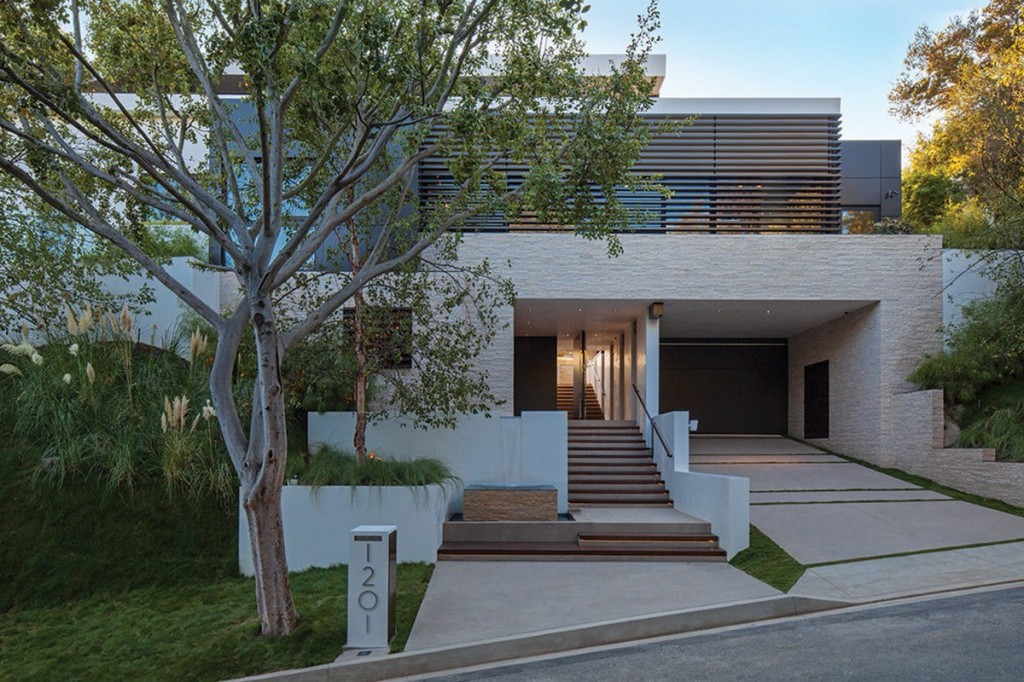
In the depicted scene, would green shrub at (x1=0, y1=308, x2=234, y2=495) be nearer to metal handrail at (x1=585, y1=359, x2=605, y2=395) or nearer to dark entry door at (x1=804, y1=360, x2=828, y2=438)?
dark entry door at (x1=804, y1=360, x2=828, y2=438)

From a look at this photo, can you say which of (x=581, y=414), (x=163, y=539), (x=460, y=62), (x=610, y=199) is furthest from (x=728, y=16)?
(x=581, y=414)

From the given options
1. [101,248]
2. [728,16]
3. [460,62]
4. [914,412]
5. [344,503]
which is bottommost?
[344,503]

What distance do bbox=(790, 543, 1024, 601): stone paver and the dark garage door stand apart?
41.1 feet

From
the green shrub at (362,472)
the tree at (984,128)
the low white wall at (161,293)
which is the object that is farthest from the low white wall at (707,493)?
the low white wall at (161,293)

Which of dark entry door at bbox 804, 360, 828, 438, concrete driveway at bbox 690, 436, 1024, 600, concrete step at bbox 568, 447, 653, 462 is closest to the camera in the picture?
concrete driveway at bbox 690, 436, 1024, 600

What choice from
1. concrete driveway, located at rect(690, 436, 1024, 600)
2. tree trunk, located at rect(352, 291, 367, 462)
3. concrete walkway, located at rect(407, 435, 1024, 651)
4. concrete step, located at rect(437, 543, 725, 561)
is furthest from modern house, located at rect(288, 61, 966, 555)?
concrete step, located at rect(437, 543, 725, 561)

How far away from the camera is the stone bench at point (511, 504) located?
11.0 m

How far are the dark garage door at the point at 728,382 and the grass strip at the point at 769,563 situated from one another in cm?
1160

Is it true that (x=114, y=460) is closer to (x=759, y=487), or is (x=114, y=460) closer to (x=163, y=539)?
(x=163, y=539)

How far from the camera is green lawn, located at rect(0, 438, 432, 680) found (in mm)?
6496

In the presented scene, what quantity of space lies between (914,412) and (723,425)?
7.43m

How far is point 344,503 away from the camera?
981 cm

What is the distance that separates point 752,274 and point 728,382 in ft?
24.0

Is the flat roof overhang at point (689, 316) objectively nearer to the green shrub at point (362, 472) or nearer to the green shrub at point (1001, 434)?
the green shrub at point (1001, 434)
